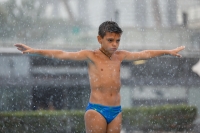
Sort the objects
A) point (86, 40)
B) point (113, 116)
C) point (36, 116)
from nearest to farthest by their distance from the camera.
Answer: point (113, 116)
point (36, 116)
point (86, 40)

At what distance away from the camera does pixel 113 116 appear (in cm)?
405

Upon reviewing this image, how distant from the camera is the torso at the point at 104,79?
4094 millimetres

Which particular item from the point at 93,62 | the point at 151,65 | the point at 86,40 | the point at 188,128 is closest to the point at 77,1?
the point at 86,40

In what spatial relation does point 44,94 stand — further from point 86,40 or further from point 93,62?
point 93,62

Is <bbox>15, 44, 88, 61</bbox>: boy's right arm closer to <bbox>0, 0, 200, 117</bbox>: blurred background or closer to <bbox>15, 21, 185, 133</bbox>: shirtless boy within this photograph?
<bbox>15, 21, 185, 133</bbox>: shirtless boy

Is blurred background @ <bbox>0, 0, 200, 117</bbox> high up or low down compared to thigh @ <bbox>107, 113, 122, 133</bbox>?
up

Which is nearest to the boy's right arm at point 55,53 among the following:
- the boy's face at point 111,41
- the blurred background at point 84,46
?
the boy's face at point 111,41

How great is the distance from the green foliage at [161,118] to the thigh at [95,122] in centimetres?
268

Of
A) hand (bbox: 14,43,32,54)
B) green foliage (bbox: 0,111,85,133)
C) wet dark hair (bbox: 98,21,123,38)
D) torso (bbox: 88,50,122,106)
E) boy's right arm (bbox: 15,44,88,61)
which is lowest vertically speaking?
green foliage (bbox: 0,111,85,133)

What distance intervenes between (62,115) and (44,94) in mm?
421

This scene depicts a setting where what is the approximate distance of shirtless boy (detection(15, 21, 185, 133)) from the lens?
401cm

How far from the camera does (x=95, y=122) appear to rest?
3.98m

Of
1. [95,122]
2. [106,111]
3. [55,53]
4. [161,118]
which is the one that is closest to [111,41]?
[55,53]

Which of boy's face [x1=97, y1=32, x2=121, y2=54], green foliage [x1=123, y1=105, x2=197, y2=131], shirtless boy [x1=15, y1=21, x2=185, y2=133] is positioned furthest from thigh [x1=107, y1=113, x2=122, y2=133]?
green foliage [x1=123, y1=105, x2=197, y2=131]
